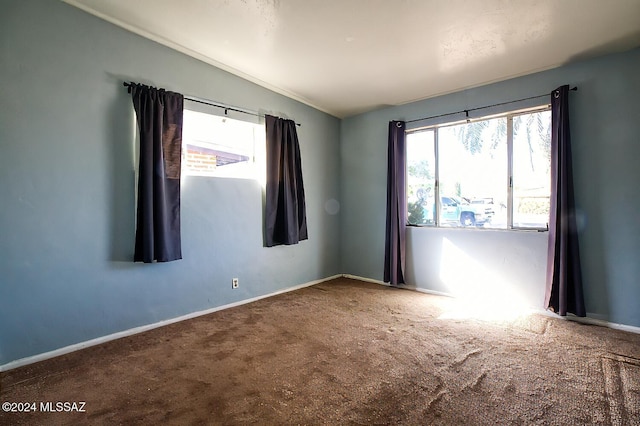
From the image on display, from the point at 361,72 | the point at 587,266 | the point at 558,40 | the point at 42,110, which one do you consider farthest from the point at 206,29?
the point at 587,266

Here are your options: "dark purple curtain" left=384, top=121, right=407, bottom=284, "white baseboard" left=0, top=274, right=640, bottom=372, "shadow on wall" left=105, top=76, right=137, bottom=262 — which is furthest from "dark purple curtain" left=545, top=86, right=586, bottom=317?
"shadow on wall" left=105, top=76, right=137, bottom=262

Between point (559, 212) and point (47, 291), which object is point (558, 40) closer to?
point (559, 212)

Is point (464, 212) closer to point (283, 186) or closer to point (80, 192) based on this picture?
point (283, 186)

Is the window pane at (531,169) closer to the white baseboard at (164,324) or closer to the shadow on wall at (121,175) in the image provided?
the white baseboard at (164,324)

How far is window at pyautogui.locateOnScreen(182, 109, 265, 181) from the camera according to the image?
301 centimetres

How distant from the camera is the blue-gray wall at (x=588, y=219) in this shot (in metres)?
2.70

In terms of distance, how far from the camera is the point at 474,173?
3.61m

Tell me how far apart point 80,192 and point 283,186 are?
207 cm

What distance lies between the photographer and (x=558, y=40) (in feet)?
8.45

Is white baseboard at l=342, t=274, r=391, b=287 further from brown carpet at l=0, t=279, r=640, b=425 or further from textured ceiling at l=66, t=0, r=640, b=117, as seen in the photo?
textured ceiling at l=66, t=0, r=640, b=117

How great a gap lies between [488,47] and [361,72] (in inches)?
49.5

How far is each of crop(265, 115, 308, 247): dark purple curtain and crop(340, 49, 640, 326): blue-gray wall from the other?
1597 mm

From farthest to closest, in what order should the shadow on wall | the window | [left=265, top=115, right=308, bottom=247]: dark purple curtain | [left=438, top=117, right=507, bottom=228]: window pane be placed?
[left=265, top=115, right=308, bottom=247]: dark purple curtain < [left=438, top=117, right=507, bottom=228]: window pane < the window < the shadow on wall

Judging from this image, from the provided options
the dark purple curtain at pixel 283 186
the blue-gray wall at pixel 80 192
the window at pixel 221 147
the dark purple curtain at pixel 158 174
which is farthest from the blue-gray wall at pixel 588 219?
the dark purple curtain at pixel 158 174
